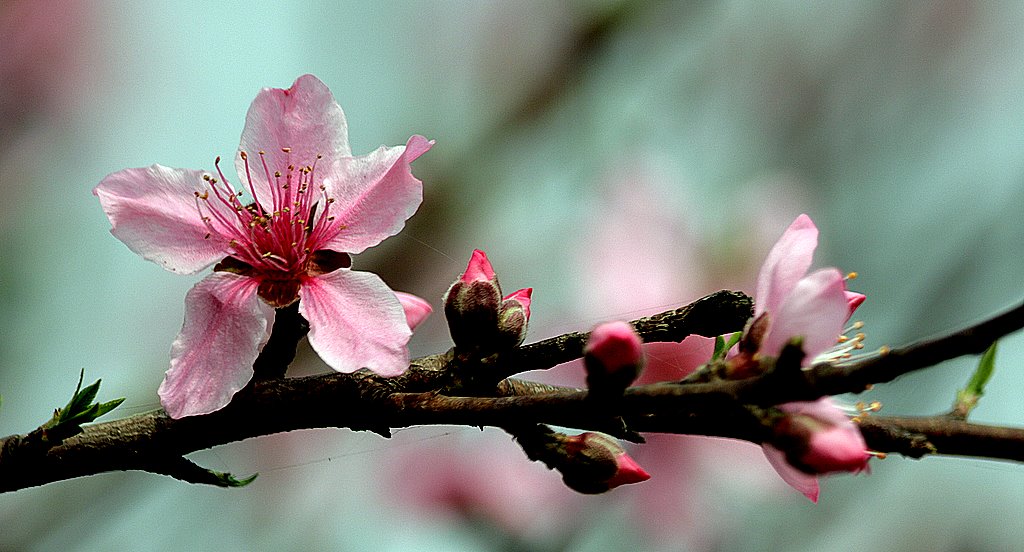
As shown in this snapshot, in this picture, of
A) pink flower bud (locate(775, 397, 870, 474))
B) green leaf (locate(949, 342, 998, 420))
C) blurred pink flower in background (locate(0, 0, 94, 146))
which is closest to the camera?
pink flower bud (locate(775, 397, 870, 474))

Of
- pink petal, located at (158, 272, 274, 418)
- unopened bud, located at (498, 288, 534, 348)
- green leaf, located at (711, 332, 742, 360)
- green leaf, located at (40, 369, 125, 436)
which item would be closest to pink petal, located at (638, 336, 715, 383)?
green leaf, located at (711, 332, 742, 360)

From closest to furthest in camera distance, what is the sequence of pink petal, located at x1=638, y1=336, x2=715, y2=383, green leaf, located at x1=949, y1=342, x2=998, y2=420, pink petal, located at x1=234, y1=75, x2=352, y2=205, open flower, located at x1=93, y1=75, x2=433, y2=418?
green leaf, located at x1=949, y1=342, x2=998, y2=420 < open flower, located at x1=93, y1=75, x2=433, y2=418 < pink petal, located at x1=234, y1=75, x2=352, y2=205 < pink petal, located at x1=638, y1=336, x2=715, y2=383

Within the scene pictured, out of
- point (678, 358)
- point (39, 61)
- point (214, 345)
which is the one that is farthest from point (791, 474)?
point (39, 61)

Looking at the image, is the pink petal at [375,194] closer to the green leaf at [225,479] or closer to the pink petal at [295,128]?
the pink petal at [295,128]

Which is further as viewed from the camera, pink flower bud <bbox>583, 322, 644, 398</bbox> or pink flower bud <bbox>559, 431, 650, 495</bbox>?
pink flower bud <bbox>559, 431, 650, 495</bbox>

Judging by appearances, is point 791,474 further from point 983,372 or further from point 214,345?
point 214,345

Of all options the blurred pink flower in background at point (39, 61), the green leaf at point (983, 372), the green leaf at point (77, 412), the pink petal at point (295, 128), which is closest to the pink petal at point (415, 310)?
the pink petal at point (295, 128)

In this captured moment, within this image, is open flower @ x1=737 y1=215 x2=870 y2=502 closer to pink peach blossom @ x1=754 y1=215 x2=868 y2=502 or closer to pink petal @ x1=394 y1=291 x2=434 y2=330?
pink peach blossom @ x1=754 y1=215 x2=868 y2=502
